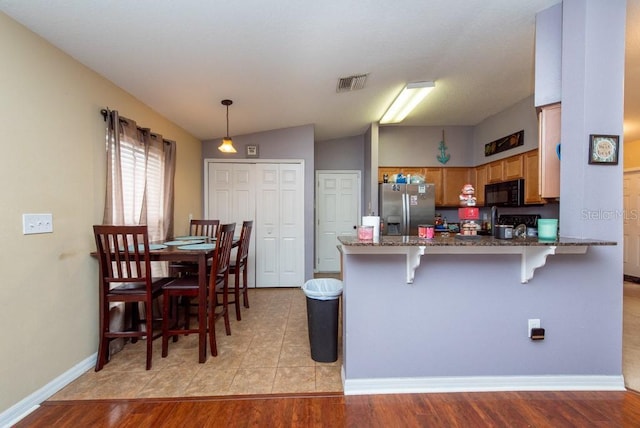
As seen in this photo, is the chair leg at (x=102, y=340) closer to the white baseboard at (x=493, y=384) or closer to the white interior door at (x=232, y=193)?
the white baseboard at (x=493, y=384)

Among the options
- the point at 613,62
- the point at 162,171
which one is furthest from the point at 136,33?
the point at 613,62

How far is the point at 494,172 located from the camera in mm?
4230

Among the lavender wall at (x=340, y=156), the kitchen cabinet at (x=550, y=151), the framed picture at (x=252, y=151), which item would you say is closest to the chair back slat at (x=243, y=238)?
the framed picture at (x=252, y=151)

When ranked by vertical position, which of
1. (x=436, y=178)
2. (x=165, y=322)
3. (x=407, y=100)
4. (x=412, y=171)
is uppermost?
(x=407, y=100)

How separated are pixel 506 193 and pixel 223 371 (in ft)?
12.8

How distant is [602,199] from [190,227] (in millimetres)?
4064

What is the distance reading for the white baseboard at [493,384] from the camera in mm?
1869

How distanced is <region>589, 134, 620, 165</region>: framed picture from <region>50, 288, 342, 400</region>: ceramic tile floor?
228 cm

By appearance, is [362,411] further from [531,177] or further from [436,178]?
[436,178]

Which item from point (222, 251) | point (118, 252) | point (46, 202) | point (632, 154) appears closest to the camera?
point (46, 202)

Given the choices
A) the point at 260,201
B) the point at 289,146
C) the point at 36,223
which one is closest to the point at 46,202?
the point at 36,223

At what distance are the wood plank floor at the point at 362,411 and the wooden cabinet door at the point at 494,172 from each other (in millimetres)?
2917

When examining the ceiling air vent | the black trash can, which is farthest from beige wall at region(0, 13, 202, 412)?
the ceiling air vent

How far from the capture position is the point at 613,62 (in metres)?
1.86
